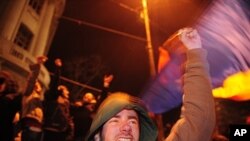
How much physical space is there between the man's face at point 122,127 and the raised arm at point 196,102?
25 cm

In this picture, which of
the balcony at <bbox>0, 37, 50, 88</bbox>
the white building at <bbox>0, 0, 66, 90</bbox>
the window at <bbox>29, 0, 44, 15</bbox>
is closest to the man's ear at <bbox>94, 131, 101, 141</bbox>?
the white building at <bbox>0, 0, 66, 90</bbox>

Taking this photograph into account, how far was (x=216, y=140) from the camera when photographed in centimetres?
739

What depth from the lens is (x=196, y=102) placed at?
7.63 feet

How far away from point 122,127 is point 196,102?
1.76ft

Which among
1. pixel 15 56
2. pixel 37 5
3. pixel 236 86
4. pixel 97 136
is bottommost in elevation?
pixel 97 136

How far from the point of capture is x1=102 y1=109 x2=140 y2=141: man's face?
2.41 metres

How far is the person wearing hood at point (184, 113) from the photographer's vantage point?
2275 millimetres

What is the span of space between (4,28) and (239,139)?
21141 millimetres

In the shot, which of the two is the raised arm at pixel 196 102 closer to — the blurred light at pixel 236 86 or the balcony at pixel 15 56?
the blurred light at pixel 236 86

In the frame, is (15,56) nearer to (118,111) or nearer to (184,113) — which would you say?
(118,111)

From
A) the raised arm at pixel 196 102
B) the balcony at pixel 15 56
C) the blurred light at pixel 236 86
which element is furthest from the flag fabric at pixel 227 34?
the balcony at pixel 15 56

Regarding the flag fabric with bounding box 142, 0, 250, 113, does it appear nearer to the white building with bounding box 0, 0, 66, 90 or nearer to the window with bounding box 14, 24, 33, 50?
the white building with bounding box 0, 0, 66, 90

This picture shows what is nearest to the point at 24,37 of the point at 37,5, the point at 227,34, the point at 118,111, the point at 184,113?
the point at 37,5

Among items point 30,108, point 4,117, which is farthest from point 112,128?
point 30,108
